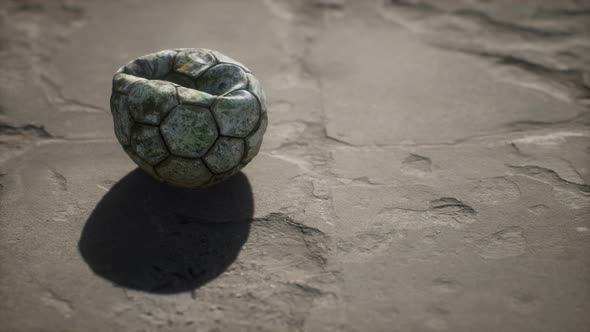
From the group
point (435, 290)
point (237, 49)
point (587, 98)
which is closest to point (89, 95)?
point (237, 49)

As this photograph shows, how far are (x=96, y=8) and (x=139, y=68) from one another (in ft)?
7.12

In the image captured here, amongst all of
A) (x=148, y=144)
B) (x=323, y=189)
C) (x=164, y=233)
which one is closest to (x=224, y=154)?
(x=148, y=144)

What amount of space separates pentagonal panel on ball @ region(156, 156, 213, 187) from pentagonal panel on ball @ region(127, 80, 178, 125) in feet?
0.62

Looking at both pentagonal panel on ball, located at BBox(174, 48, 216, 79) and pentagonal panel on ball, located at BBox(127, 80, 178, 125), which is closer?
pentagonal panel on ball, located at BBox(127, 80, 178, 125)

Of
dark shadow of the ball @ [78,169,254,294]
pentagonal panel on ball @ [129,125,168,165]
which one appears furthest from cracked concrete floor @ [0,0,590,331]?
pentagonal panel on ball @ [129,125,168,165]

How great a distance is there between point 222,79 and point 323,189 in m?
0.71

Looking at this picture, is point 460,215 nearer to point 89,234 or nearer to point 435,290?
point 435,290

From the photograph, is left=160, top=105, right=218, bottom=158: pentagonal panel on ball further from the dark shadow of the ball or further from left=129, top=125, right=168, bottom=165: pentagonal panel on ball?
the dark shadow of the ball

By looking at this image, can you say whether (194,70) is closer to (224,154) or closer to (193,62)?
(193,62)

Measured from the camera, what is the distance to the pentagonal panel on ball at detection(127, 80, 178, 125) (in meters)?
2.34

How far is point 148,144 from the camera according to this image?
2.39 meters

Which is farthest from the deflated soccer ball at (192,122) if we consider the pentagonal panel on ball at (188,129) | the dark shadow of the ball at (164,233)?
the dark shadow of the ball at (164,233)

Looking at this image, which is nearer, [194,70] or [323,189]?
[194,70]

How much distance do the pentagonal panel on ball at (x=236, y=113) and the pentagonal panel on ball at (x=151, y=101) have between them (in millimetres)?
191
